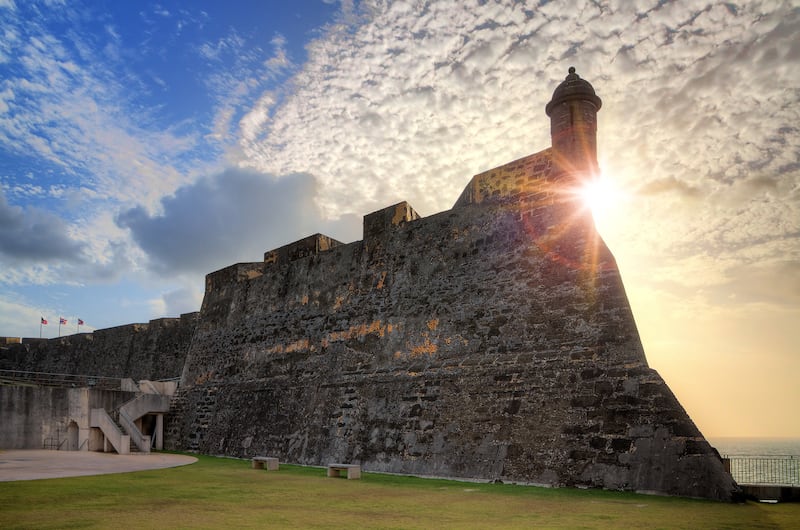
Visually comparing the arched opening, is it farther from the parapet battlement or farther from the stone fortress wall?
the parapet battlement

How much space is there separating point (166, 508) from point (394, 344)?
8.55m

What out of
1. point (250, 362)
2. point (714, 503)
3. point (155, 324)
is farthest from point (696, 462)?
point (155, 324)

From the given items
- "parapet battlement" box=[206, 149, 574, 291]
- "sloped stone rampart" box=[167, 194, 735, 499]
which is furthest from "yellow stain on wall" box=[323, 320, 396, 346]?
"parapet battlement" box=[206, 149, 574, 291]

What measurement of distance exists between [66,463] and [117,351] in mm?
21249

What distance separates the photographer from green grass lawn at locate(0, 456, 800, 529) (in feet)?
22.7

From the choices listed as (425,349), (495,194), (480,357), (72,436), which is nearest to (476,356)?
(480,357)

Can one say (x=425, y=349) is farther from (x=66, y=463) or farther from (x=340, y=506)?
(x=66, y=463)

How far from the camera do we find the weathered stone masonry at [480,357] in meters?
11.0

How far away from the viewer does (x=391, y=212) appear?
17719 millimetres

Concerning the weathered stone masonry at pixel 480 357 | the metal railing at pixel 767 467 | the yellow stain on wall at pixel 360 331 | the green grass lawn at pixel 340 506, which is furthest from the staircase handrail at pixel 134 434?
the metal railing at pixel 767 467

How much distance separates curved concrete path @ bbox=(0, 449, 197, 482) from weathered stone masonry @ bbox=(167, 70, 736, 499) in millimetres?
3273

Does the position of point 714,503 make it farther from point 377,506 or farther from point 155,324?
point 155,324

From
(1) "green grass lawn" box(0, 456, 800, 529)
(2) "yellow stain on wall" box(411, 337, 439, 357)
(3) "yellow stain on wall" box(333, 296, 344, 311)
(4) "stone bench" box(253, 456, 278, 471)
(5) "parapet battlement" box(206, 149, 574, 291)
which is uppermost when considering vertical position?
(5) "parapet battlement" box(206, 149, 574, 291)

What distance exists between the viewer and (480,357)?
44.7 ft
